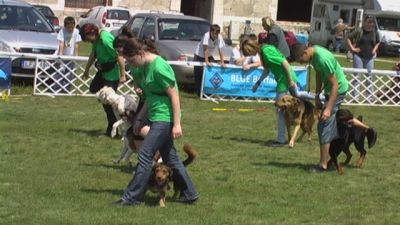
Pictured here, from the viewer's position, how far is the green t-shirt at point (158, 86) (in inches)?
281

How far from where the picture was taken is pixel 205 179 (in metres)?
8.98

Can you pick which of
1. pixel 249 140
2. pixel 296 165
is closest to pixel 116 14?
pixel 249 140

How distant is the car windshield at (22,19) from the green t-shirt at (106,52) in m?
6.36

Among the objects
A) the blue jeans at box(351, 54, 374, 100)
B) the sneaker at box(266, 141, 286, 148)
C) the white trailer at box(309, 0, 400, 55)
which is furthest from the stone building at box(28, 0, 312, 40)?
the sneaker at box(266, 141, 286, 148)

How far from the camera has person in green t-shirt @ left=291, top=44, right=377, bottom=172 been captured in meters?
9.07

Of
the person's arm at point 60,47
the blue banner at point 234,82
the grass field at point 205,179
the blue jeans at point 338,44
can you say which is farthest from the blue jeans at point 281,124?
the blue jeans at point 338,44

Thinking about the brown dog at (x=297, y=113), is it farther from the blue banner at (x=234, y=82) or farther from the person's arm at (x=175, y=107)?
the blue banner at (x=234, y=82)

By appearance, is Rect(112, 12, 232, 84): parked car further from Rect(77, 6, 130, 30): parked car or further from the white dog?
Rect(77, 6, 130, 30): parked car

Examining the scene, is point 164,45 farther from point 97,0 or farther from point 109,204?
point 97,0

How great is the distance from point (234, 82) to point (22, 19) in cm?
472

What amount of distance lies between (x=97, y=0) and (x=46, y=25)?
99.1 ft

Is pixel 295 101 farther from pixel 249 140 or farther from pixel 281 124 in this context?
pixel 249 140

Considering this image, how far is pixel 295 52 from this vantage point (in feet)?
30.0

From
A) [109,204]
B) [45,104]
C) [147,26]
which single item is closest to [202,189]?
[109,204]
